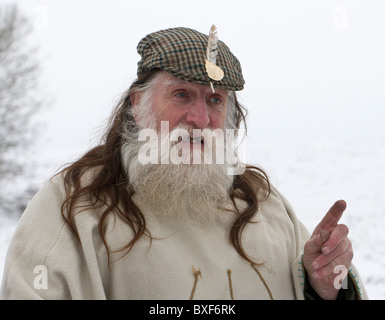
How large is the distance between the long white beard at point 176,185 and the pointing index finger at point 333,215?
52cm

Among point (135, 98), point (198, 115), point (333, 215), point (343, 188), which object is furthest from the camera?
point (343, 188)

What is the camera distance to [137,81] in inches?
84.1

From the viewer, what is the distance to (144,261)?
1.81 meters

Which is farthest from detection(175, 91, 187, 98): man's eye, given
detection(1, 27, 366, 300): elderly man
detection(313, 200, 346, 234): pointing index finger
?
detection(313, 200, 346, 234): pointing index finger

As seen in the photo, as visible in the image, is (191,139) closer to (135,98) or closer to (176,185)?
(176,185)

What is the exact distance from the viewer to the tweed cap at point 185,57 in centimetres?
190

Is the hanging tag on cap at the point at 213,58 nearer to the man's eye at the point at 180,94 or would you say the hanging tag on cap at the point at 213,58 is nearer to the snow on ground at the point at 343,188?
the man's eye at the point at 180,94

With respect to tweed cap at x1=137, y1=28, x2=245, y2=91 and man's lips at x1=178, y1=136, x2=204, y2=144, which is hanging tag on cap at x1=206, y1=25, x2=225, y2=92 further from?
man's lips at x1=178, y1=136, x2=204, y2=144

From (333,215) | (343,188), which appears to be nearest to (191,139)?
(333,215)

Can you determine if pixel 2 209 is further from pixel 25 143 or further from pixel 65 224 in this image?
pixel 65 224

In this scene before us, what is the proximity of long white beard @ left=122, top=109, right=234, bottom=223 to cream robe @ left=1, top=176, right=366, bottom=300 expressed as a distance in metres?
0.05

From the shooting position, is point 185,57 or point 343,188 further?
point 343,188

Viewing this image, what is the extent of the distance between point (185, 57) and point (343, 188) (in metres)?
8.24
